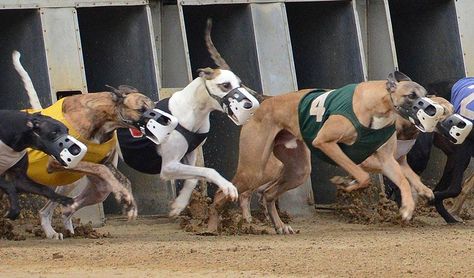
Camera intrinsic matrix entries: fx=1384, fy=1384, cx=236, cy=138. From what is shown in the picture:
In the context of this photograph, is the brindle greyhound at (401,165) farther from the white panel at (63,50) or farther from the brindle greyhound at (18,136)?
the brindle greyhound at (18,136)

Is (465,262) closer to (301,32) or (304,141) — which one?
(304,141)

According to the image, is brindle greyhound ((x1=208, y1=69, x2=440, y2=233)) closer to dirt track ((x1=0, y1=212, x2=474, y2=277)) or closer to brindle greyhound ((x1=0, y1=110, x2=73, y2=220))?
dirt track ((x1=0, y1=212, x2=474, y2=277))

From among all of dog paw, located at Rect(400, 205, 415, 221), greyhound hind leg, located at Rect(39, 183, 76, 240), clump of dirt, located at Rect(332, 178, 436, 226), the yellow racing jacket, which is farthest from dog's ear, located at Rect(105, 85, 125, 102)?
clump of dirt, located at Rect(332, 178, 436, 226)

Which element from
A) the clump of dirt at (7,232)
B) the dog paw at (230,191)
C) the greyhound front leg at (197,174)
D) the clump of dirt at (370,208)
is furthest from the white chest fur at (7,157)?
the clump of dirt at (370,208)

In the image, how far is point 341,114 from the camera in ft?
33.1

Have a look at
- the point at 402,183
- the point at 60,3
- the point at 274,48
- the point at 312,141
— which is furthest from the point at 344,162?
the point at 60,3

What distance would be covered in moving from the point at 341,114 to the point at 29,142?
7.54 ft

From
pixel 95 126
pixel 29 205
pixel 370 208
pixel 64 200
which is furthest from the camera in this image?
pixel 370 208

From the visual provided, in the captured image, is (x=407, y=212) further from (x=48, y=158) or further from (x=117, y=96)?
(x=48, y=158)

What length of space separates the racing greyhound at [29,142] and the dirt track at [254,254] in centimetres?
44

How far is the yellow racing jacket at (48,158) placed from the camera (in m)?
9.59

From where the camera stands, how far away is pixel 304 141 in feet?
34.0

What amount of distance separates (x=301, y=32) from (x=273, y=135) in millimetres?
3725

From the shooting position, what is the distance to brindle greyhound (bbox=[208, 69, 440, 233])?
32.9ft
